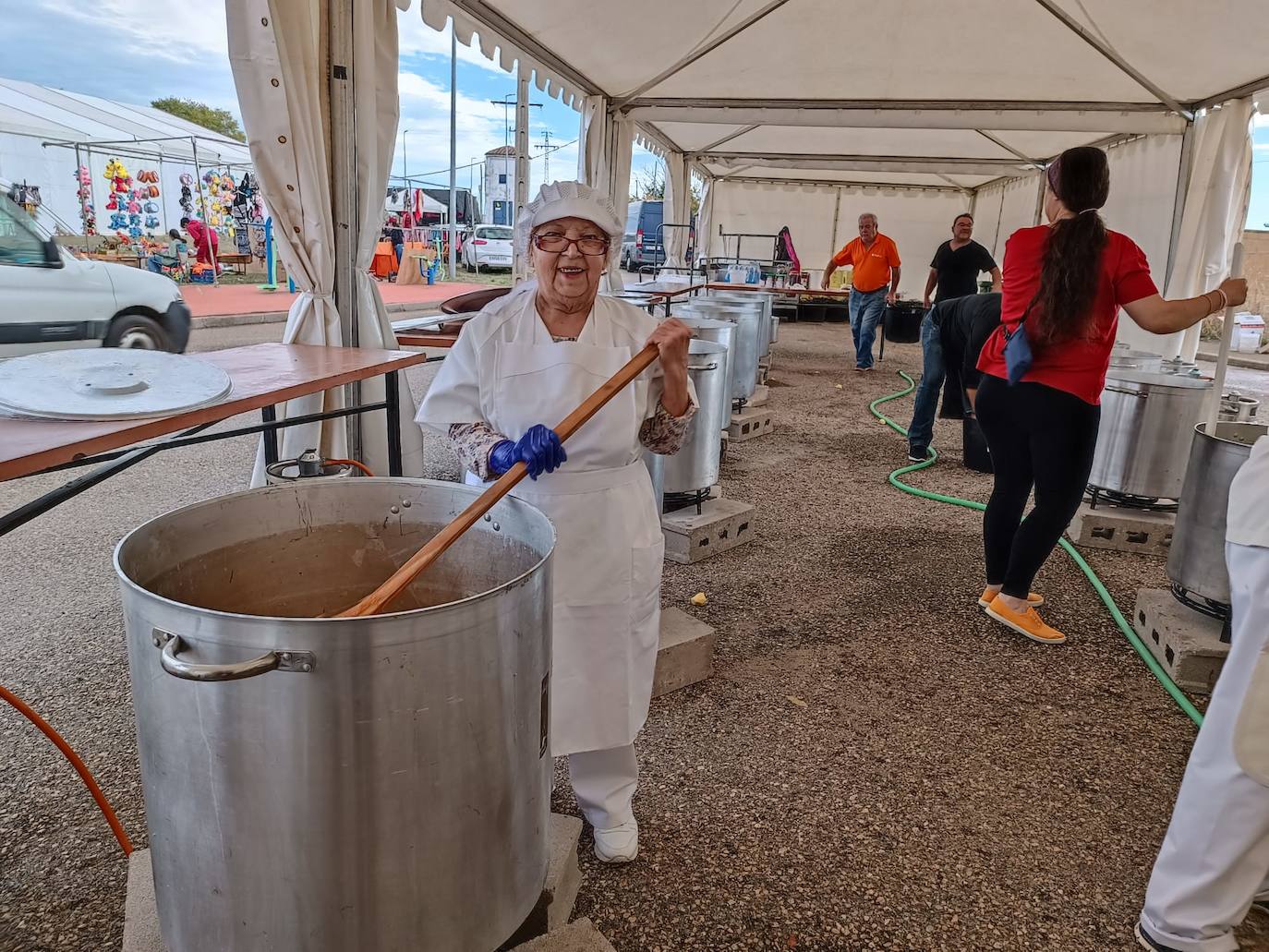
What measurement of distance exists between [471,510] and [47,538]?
3.47 metres

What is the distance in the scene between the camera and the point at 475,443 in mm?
1740

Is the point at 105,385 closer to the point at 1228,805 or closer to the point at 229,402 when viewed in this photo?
the point at 229,402

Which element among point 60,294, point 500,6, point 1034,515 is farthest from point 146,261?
Result: point 1034,515

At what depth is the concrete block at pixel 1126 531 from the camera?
411 cm

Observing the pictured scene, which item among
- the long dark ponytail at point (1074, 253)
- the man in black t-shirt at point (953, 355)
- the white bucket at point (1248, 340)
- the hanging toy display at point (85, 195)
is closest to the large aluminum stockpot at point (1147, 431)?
the man in black t-shirt at point (953, 355)

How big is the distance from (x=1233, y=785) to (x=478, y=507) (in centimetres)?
144

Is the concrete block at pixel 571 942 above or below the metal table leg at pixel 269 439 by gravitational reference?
below

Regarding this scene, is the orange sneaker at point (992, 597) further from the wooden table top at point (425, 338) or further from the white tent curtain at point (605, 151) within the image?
the white tent curtain at point (605, 151)

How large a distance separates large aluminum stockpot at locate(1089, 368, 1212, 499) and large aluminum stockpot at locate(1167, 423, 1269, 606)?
108cm

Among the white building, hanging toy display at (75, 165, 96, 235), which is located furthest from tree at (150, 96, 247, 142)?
hanging toy display at (75, 165, 96, 235)

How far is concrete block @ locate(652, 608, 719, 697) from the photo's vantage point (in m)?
2.71

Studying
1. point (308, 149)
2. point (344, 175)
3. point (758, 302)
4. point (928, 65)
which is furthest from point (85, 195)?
point (928, 65)

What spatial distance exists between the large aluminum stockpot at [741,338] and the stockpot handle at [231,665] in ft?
17.9

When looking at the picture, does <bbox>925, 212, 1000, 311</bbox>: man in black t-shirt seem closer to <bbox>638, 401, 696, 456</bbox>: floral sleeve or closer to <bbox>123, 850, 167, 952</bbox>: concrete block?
<bbox>638, 401, 696, 456</bbox>: floral sleeve
